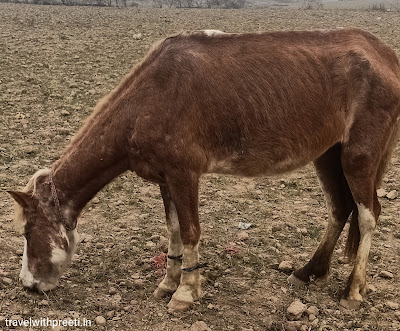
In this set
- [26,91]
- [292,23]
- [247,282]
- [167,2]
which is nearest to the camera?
[247,282]

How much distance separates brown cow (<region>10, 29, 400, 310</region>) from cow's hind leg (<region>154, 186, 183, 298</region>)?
0.29 feet

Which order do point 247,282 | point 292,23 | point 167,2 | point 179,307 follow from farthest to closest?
point 167,2, point 292,23, point 247,282, point 179,307

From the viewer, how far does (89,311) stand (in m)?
4.21

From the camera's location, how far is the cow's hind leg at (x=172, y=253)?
177 inches

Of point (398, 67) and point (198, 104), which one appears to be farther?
point (398, 67)

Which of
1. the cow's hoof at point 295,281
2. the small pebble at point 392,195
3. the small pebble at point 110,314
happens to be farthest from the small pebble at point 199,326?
the small pebble at point 392,195

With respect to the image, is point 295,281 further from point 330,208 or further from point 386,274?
point 386,274

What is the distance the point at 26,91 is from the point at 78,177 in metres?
7.48

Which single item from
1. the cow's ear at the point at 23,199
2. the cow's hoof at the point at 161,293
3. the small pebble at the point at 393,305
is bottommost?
the cow's hoof at the point at 161,293

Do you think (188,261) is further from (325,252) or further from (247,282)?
(325,252)

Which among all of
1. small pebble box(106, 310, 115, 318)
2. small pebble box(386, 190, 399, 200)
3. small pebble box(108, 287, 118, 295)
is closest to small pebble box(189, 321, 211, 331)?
small pebble box(106, 310, 115, 318)

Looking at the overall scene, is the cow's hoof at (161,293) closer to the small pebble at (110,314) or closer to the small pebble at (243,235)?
the small pebble at (110,314)

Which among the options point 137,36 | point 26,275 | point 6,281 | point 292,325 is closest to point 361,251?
point 292,325

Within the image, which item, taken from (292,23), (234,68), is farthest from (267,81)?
(292,23)
